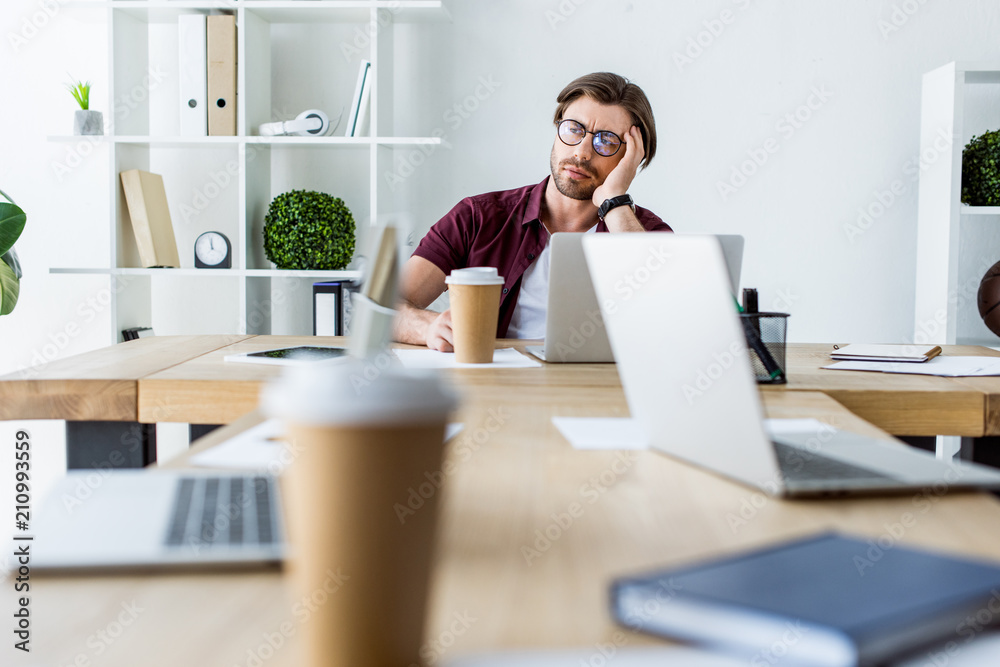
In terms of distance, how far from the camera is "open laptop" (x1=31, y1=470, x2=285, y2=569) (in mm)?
488

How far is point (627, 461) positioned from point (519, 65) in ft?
7.86

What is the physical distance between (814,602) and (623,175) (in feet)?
6.54

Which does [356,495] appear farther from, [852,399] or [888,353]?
[888,353]

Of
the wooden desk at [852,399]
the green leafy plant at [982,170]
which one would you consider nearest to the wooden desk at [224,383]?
the wooden desk at [852,399]

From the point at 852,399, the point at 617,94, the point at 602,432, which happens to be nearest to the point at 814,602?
the point at 602,432

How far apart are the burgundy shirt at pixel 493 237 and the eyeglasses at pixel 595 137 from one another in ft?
0.59

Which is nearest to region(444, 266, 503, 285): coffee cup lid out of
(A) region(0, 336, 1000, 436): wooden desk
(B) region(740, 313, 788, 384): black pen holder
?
(A) region(0, 336, 1000, 436): wooden desk

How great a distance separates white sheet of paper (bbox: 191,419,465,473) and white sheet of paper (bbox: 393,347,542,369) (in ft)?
1.68

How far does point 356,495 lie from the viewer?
0.35m

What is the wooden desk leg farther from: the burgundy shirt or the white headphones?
the white headphones

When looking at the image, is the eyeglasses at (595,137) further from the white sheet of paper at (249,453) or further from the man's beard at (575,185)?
the white sheet of paper at (249,453)

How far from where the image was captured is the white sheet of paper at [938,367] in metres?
1.33

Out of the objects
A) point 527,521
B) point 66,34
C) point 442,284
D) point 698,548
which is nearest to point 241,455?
point 527,521

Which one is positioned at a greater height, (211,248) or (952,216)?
(952,216)
